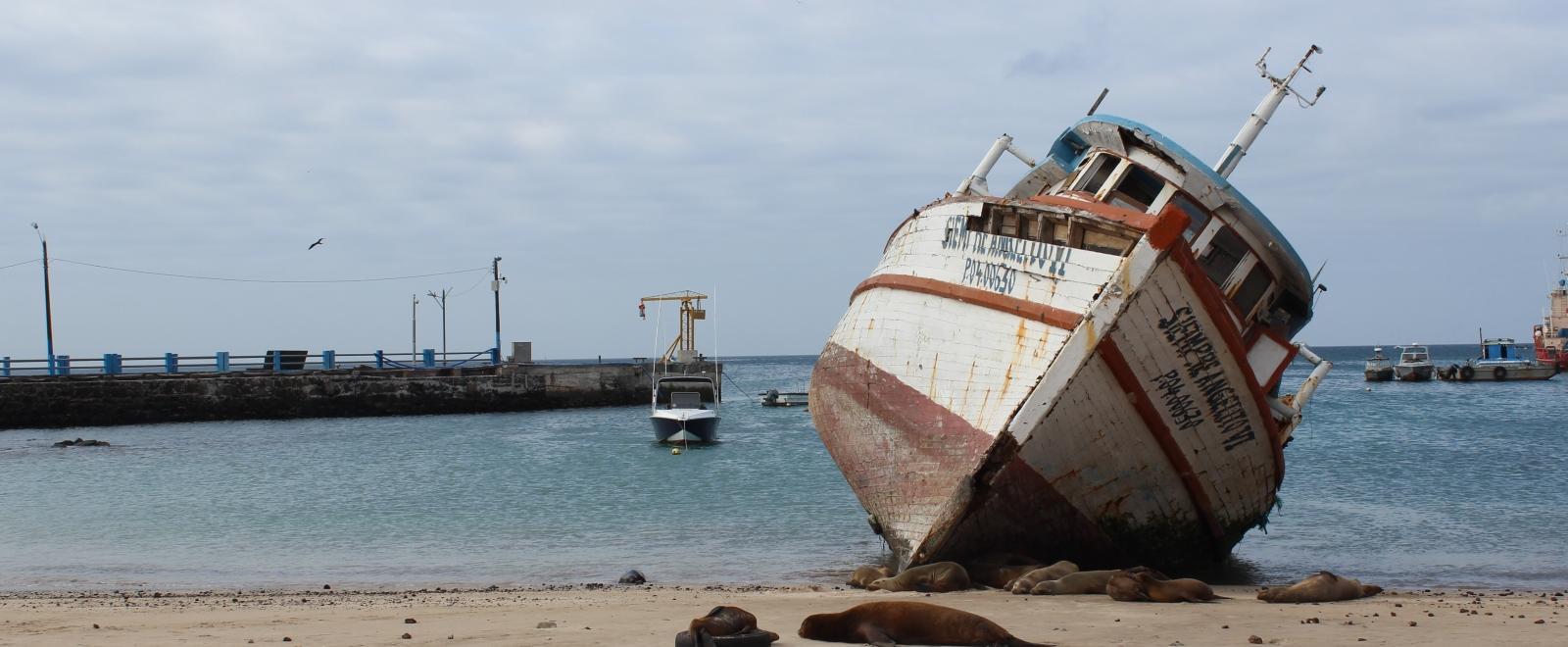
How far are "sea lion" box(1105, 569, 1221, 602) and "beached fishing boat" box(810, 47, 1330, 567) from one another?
94 centimetres

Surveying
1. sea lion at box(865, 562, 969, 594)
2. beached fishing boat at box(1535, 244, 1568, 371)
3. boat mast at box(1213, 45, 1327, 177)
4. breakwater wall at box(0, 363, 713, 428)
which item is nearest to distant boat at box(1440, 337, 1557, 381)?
beached fishing boat at box(1535, 244, 1568, 371)

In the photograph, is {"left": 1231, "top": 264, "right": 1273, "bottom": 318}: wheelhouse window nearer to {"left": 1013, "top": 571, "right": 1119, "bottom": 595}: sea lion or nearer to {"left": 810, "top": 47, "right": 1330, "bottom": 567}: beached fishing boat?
{"left": 810, "top": 47, "right": 1330, "bottom": 567}: beached fishing boat

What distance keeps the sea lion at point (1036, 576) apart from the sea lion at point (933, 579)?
1.26 feet

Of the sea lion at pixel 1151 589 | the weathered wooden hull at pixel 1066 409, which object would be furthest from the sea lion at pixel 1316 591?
the weathered wooden hull at pixel 1066 409

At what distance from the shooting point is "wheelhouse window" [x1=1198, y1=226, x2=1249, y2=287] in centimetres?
1140

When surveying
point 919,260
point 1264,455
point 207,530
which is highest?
point 919,260

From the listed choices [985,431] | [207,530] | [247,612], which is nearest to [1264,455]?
[985,431]

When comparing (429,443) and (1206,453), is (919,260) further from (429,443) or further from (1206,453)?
(429,443)

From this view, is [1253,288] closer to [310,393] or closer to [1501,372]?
[310,393]

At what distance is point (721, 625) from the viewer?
23.7ft

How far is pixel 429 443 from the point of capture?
33.7 meters

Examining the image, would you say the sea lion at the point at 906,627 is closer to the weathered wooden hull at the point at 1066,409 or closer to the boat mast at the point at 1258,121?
the weathered wooden hull at the point at 1066,409

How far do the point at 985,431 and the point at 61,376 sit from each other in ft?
132

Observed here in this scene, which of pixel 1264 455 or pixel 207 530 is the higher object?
pixel 1264 455
